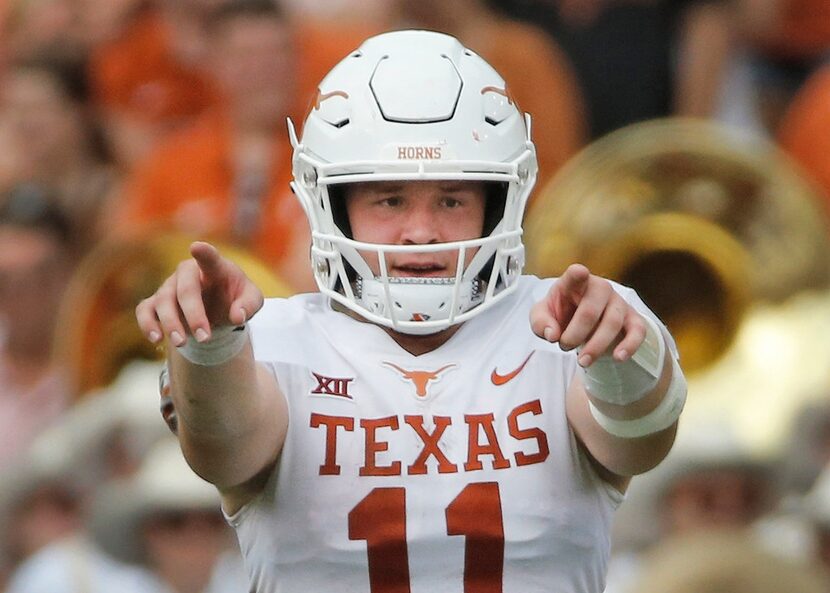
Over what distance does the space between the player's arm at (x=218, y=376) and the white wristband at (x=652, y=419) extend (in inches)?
21.9

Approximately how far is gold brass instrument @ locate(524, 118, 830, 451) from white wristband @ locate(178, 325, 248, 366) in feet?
11.7

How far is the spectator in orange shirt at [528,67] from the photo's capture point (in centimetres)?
741

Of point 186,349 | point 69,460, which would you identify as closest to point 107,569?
point 69,460

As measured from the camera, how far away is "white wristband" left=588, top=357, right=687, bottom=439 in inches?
147

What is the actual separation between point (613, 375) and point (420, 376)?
44cm

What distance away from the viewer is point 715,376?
7.09 m

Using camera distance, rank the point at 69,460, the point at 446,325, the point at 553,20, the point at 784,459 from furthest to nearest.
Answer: the point at 553,20 → the point at 69,460 → the point at 784,459 → the point at 446,325

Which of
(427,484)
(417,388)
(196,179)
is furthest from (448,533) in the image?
(196,179)

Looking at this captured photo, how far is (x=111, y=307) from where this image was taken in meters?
7.40

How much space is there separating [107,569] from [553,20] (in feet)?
→ 8.44

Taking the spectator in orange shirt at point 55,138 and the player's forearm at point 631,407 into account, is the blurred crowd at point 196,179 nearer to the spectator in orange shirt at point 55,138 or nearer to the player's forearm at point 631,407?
the spectator in orange shirt at point 55,138

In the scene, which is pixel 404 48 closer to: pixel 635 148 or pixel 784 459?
pixel 784 459

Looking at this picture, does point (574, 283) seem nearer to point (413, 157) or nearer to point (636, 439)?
point (636, 439)

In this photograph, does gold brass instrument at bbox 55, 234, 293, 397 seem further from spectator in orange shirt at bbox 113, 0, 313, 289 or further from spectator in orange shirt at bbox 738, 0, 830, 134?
spectator in orange shirt at bbox 738, 0, 830, 134
